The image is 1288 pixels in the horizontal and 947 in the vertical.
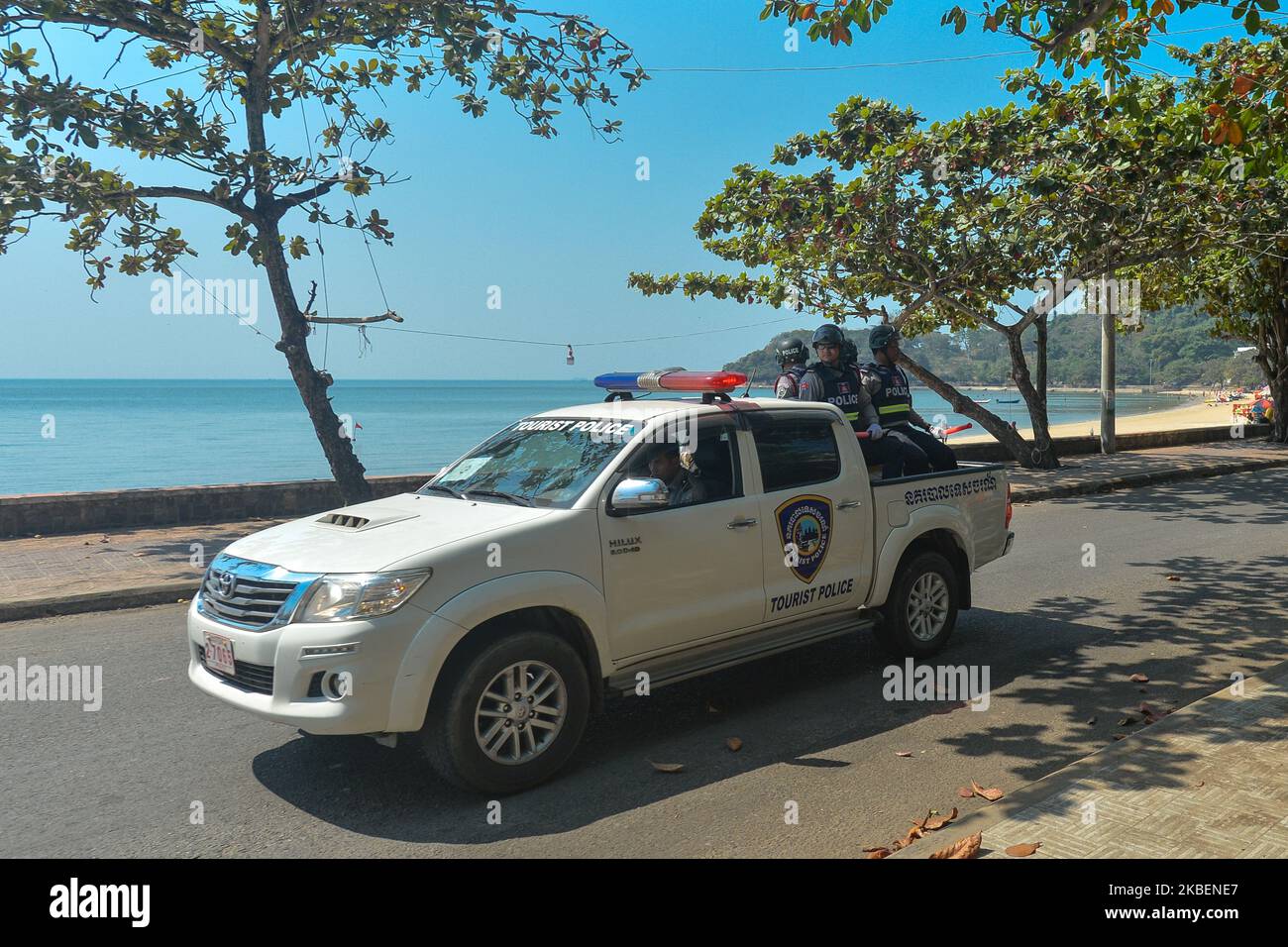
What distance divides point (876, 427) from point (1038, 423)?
14.4 meters

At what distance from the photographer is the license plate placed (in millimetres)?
4543

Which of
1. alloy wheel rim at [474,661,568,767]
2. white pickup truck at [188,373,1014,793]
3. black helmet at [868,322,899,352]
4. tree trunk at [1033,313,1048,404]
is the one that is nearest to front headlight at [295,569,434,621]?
white pickup truck at [188,373,1014,793]

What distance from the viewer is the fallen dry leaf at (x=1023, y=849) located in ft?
12.1

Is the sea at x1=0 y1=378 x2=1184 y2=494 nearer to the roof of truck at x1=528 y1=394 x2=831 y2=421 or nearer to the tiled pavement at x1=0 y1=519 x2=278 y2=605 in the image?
the tiled pavement at x1=0 y1=519 x2=278 y2=605

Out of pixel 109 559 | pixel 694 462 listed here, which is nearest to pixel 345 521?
pixel 694 462

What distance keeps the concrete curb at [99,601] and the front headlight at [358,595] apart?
208 inches

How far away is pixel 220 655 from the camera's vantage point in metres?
4.62

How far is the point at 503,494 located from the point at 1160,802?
329 cm

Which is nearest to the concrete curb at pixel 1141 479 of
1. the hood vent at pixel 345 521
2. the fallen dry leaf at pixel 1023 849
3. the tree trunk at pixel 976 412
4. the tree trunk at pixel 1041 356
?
the tree trunk at pixel 976 412

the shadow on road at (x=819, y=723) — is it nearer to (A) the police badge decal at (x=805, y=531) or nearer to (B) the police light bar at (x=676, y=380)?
(A) the police badge decal at (x=805, y=531)

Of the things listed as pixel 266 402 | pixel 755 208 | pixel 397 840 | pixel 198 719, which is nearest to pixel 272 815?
pixel 397 840

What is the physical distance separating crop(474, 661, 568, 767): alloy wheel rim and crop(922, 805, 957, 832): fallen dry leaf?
1.66m

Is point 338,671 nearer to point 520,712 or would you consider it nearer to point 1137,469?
point 520,712

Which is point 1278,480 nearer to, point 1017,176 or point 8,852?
point 1017,176
